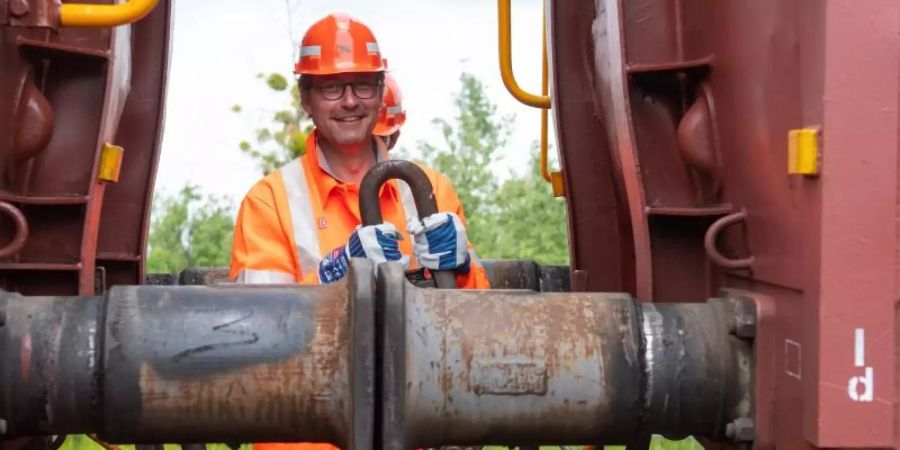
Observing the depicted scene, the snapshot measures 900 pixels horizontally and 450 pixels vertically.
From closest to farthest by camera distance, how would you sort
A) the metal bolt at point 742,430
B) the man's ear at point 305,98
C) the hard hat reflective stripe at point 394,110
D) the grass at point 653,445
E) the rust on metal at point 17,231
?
the metal bolt at point 742,430 < the rust on metal at point 17,231 < the man's ear at point 305,98 < the grass at point 653,445 < the hard hat reflective stripe at point 394,110

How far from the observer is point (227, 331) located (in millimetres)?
2609

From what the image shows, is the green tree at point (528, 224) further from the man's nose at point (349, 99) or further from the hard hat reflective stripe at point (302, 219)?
the hard hat reflective stripe at point (302, 219)

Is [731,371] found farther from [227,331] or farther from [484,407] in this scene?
[227,331]

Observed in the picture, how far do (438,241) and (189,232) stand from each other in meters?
9.39

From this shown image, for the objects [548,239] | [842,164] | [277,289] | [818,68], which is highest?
[818,68]

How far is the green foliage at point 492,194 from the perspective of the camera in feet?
38.4

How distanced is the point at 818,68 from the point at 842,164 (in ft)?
0.61

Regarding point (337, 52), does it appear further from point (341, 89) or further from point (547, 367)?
point (547, 367)

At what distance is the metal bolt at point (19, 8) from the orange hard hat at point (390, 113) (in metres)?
4.66

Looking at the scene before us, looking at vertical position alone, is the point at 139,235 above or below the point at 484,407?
above

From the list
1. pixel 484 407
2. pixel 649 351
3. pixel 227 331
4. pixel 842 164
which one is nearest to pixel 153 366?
pixel 227 331

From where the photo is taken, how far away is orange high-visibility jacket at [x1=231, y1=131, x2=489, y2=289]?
3.88 metres

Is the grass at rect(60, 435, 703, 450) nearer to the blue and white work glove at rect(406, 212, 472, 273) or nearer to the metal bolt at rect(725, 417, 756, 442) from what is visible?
the blue and white work glove at rect(406, 212, 472, 273)

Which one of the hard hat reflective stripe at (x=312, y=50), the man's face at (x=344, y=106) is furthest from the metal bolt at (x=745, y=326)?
the hard hat reflective stripe at (x=312, y=50)
